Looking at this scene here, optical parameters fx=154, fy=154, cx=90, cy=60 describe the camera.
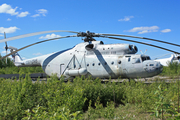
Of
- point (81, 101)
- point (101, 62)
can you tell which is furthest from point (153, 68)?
point (81, 101)

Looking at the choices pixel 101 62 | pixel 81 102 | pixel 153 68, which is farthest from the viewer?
pixel 101 62

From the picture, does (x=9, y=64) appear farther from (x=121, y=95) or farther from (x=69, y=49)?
(x=121, y=95)

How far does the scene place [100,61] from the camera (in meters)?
11.9

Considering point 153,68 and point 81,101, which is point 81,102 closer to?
point 81,101

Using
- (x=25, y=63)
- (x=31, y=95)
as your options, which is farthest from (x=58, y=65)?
(x=31, y=95)

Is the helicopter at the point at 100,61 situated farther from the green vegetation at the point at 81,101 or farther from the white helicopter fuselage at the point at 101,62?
the green vegetation at the point at 81,101

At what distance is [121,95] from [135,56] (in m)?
5.09

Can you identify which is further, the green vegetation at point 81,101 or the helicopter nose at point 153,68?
the helicopter nose at point 153,68

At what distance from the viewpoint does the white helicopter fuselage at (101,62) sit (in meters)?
10.9

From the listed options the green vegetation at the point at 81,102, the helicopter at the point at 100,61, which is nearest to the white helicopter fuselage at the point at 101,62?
the helicopter at the point at 100,61

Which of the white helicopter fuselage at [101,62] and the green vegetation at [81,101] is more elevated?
the white helicopter fuselage at [101,62]

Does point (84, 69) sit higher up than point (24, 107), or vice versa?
point (84, 69)

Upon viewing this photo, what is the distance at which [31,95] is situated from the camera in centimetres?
636

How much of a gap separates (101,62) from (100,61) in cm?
11
